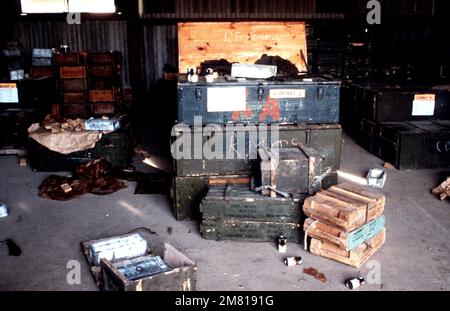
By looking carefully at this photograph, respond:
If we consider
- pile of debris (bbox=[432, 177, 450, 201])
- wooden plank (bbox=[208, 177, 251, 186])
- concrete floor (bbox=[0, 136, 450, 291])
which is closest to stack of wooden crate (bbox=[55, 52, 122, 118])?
concrete floor (bbox=[0, 136, 450, 291])

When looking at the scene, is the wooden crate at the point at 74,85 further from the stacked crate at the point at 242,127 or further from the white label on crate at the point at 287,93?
the white label on crate at the point at 287,93

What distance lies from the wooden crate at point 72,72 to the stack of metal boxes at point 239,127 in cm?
355

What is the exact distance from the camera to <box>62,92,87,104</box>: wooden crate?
8.66 metres

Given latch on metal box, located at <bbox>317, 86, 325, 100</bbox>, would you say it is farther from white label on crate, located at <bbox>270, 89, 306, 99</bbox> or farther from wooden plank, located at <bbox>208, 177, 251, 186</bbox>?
wooden plank, located at <bbox>208, 177, 251, 186</bbox>

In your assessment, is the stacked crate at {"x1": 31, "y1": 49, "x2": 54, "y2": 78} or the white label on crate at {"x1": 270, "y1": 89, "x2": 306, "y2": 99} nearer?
the white label on crate at {"x1": 270, "y1": 89, "x2": 306, "y2": 99}

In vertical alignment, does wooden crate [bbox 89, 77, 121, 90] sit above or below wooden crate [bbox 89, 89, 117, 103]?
above

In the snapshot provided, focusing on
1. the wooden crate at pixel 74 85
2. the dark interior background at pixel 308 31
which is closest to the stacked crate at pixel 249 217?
the wooden crate at pixel 74 85

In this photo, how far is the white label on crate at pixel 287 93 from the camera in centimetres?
568

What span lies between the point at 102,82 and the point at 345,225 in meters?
5.97

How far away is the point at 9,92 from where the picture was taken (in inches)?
359

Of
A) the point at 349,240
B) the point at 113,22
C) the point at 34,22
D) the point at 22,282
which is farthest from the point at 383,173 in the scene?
the point at 34,22

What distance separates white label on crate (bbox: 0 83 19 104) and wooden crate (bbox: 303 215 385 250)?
6912mm

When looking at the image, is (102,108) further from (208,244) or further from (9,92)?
(208,244)

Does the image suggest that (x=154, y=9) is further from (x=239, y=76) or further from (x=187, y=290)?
(x=187, y=290)
